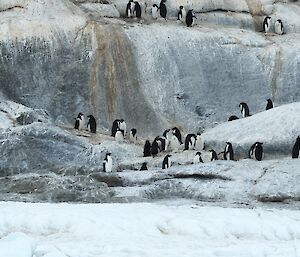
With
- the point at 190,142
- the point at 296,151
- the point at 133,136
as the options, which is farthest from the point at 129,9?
the point at 296,151

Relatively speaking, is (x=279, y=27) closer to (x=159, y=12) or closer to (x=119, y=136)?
(x=159, y=12)

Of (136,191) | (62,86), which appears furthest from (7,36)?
(136,191)

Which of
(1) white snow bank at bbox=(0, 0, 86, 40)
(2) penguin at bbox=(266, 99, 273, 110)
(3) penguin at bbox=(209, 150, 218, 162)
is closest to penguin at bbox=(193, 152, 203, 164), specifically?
(3) penguin at bbox=(209, 150, 218, 162)

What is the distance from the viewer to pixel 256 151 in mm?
18266

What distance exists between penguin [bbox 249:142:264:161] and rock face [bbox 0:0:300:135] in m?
4.60

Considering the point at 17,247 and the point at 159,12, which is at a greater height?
the point at 159,12

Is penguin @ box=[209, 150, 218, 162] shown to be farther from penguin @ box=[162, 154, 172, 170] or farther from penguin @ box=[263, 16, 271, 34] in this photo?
penguin @ box=[263, 16, 271, 34]

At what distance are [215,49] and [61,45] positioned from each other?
512cm

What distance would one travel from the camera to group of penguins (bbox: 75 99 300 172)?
18000 mm

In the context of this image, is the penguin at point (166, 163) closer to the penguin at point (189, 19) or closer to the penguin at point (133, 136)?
the penguin at point (133, 136)

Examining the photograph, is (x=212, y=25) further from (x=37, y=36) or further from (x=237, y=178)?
(x=237, y=178)

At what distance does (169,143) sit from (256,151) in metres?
3.09

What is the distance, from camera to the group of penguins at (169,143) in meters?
18.0

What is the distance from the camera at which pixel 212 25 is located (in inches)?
1000
